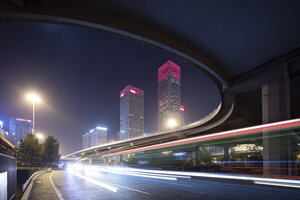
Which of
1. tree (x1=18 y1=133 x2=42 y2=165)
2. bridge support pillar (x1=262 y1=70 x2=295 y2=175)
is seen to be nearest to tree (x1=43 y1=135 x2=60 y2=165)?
tree (x1=18 y1=133 x2=42 y2=165)

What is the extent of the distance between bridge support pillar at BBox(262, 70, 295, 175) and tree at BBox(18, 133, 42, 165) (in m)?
40.7

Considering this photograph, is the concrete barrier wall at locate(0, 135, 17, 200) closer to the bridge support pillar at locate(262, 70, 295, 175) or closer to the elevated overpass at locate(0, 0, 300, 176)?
the elevated overpass at locate(0, 0, 300, 176)

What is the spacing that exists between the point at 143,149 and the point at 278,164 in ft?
45.6

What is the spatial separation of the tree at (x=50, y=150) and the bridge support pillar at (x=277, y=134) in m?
53.8

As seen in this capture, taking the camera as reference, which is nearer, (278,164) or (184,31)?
(184,31)

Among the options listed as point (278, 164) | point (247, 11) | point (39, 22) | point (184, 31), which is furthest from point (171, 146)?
point (39, 22)

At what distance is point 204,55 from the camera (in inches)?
523

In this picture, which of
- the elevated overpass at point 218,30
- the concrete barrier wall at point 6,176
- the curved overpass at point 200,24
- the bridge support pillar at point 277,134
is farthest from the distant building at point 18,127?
the bridge support pillar at point 277,134

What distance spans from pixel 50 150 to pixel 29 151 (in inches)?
627

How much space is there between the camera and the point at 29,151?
36094 millimetres

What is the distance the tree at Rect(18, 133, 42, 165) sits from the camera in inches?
1416

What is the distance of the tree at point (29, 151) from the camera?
35969 mm

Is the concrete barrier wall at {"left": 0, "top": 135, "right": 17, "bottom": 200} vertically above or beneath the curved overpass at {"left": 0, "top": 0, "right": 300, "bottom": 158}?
beneath

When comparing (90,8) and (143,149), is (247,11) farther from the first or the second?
(143,149)
